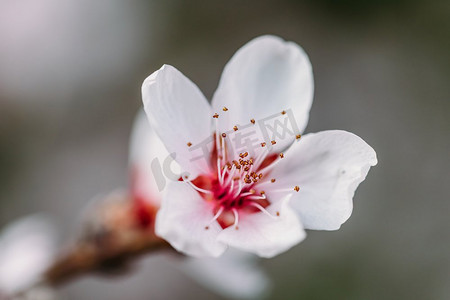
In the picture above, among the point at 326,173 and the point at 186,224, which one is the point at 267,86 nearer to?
the point at 326,173

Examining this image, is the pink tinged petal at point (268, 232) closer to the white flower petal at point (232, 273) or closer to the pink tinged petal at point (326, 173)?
the pink tinged petal at point (326, 173)

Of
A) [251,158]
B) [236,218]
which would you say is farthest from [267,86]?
[236,218]

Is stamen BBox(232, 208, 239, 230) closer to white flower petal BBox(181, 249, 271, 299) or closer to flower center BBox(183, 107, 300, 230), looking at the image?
flower center BBox(183, 107, 300, 230)

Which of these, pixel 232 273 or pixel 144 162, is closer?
pixel 144 162

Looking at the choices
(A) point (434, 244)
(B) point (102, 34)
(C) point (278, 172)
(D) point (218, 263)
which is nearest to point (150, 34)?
(B) point (102, 34)

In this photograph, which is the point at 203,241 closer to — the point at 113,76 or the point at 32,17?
the point at 113,76

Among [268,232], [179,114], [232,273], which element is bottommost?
[232,273]
